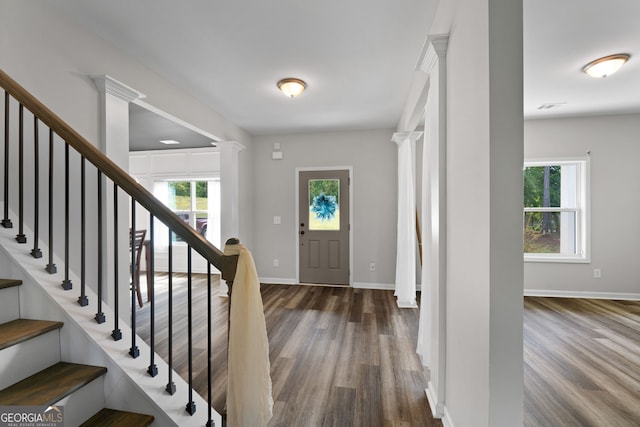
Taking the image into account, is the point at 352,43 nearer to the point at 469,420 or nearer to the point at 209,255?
the point at 209,255

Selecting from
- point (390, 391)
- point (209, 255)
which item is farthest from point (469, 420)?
point (209, 255)

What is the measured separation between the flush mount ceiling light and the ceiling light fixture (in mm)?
2756

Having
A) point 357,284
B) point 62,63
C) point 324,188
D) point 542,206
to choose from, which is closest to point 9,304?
point 62,63

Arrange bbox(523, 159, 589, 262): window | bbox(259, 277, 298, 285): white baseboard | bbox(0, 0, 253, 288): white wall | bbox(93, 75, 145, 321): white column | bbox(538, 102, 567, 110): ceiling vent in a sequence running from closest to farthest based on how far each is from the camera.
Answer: bbox(0, 0, 253, 288): white wall < bbox(93, 75, 145, 321): white column < bbox(538, 102, 567, 110): ceiling vent < bbox(523, 159, 589, 262): window < bbox(259, 277, 298, 285): white baseboard

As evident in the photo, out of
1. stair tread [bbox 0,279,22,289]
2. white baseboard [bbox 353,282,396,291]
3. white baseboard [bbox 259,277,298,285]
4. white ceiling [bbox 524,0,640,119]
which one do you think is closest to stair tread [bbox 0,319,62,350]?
stair tread [bbox 0,279,22,289]

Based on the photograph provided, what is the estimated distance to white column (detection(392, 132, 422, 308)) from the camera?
3861mm

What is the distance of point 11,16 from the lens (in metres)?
1.67

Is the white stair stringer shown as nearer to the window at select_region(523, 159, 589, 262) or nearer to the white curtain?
the white curtain

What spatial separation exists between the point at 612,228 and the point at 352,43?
4.60 metres

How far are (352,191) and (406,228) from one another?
128cm

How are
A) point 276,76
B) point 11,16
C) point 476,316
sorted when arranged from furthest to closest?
point 276,76 → point 11,16 → point 476,316

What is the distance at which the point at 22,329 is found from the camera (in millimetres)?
1251

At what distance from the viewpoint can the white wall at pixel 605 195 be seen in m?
4.00

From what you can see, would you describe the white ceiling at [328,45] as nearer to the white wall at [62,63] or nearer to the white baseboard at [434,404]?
the white wall at [62,63]
